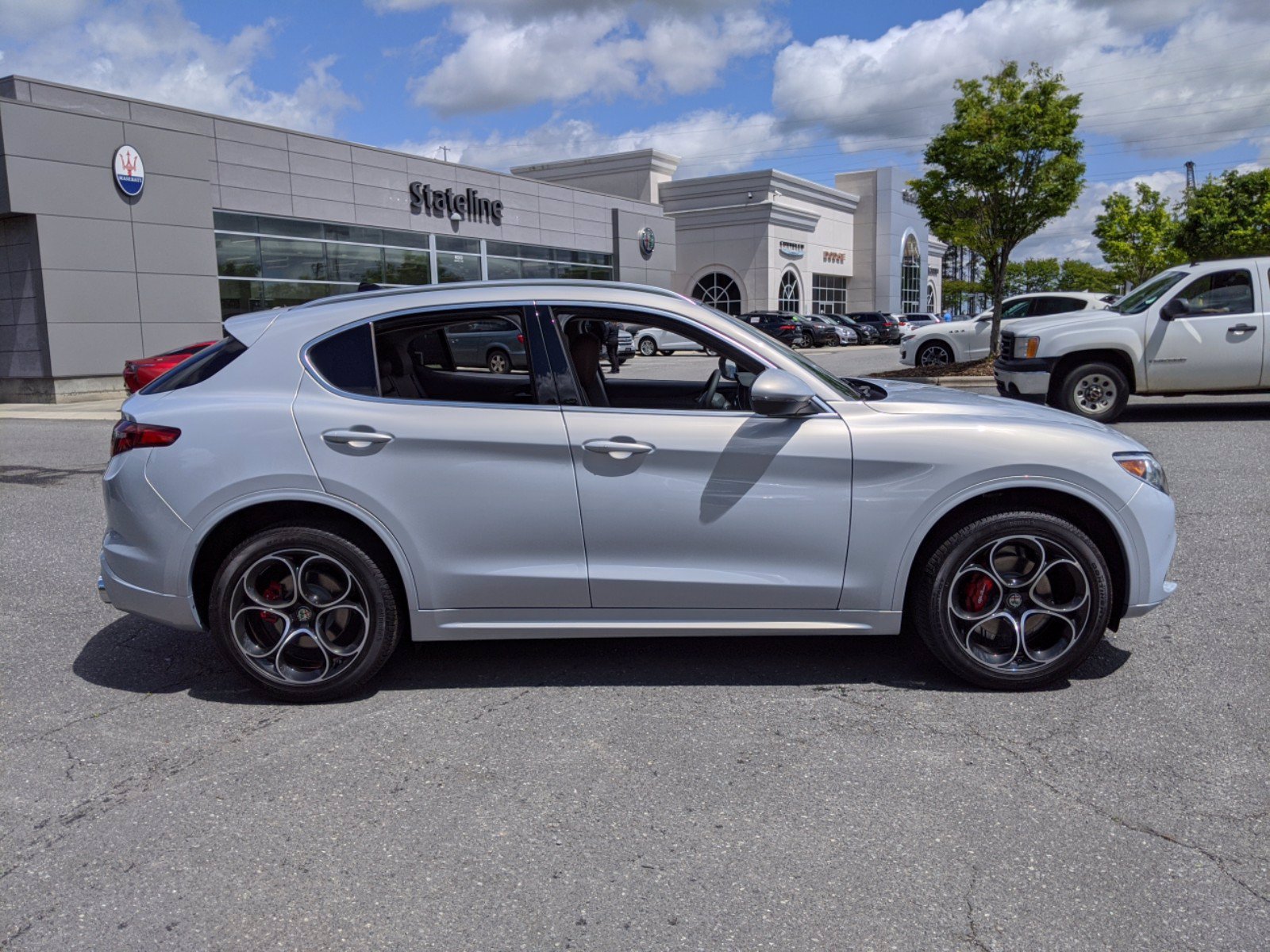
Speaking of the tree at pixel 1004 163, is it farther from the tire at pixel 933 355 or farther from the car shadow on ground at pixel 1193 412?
the car shadow on ground at pixel 1193 412

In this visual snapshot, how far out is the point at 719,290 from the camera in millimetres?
58812

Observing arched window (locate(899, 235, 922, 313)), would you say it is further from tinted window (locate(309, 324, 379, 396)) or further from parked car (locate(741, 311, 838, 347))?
tinted window (locate(309, 324, 379, 396))

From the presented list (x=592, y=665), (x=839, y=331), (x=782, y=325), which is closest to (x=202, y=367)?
(x=592, y=665)

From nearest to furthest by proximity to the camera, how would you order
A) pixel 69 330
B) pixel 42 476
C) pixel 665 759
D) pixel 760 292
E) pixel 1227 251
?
pixel 665 759
pixel 42 476
pixel 69 330
pixel 1227 251
pixel 760 292

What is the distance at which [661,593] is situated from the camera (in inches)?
163

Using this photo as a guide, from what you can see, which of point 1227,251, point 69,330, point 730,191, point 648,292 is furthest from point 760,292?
point 648,292

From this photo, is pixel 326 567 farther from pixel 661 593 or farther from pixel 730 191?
pixel 730 191

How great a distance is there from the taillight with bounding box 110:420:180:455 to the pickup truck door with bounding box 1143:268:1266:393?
11349mm

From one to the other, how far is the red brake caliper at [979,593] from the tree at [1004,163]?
17.4 meters

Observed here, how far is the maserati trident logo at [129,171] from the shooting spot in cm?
2361

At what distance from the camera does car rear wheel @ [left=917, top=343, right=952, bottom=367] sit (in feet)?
72.4

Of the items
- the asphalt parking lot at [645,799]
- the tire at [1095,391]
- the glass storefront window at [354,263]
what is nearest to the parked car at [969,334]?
the tire at [1095,391]

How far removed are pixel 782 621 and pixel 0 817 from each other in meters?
2.83

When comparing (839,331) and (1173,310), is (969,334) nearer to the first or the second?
(1173,310)
